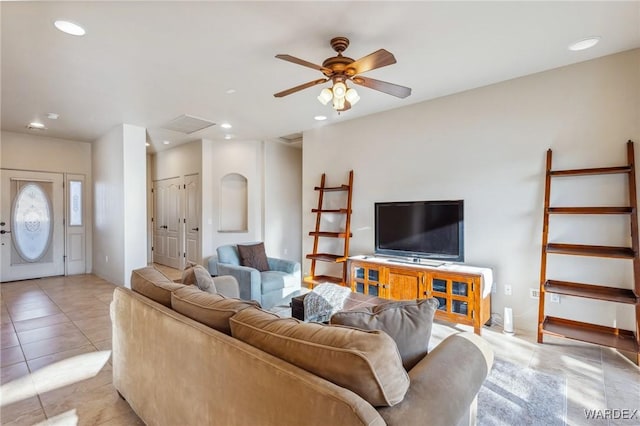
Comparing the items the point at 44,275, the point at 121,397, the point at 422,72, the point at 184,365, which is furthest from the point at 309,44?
the point at 44,275

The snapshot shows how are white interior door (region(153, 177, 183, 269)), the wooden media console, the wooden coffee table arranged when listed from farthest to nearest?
white interior door (region(153, 177, 183, 269))
the wooden media console
the wooden coffee table

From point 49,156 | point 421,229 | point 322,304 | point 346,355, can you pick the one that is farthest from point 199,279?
point 49,156

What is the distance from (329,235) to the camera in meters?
4.89

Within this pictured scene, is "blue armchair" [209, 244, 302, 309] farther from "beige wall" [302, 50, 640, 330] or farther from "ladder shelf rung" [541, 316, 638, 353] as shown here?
"ladder shelf rung" [541, 316, 638, 353]

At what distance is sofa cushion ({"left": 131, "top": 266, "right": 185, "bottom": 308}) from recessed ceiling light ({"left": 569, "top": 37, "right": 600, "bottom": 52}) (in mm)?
3618

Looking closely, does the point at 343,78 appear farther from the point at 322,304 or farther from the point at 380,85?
the point at 322,304

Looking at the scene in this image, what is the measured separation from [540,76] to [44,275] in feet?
27.9

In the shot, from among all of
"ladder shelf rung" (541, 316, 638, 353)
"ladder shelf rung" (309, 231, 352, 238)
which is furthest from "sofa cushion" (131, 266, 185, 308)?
"ladder shelf rung" (541, 316, 638, 353)

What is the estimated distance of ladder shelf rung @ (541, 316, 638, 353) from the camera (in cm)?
269

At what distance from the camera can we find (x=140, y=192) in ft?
17.8

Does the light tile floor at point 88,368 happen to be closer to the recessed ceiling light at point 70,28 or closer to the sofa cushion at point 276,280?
the sofa cushion at point 276,280

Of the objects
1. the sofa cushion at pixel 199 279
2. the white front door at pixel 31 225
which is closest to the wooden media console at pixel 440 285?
the sofa cushion at pixel 199 279

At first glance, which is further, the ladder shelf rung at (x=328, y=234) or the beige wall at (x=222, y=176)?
the beige wall at (x=222, y=176)

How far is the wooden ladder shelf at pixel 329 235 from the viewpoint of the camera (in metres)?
4.75
